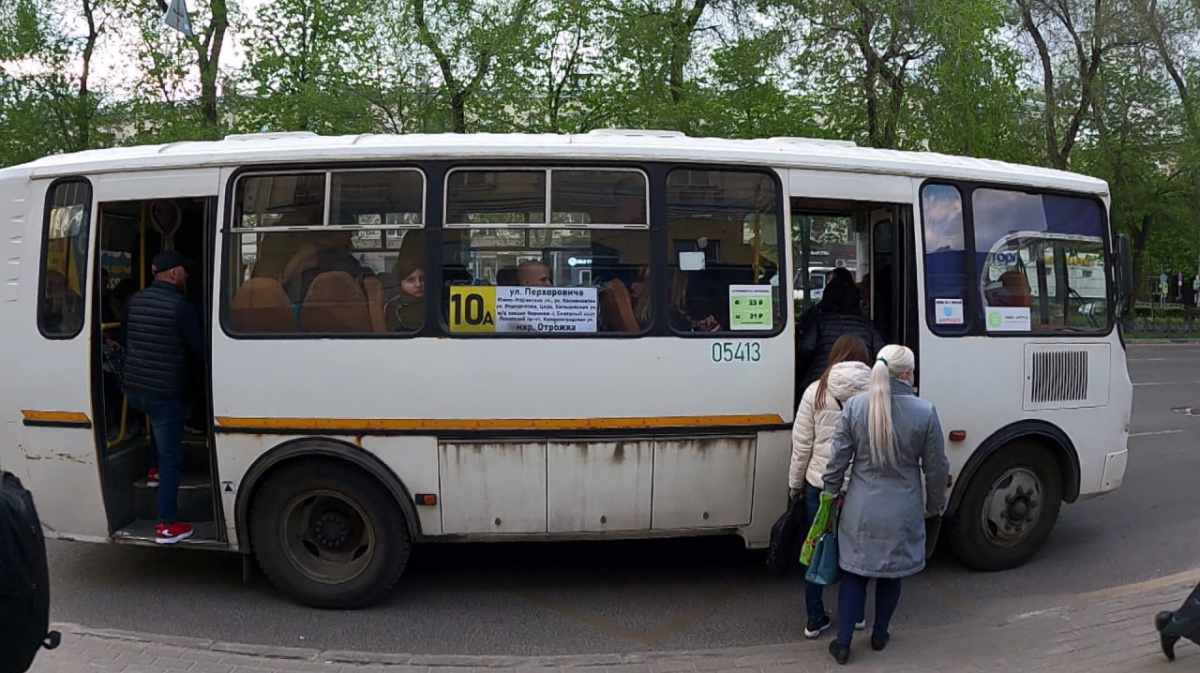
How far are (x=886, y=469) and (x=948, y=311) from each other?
180cm

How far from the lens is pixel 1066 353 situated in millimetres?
6000

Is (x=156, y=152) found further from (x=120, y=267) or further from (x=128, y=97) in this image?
(x=128, y=97)

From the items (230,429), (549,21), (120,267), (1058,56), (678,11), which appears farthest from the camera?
(1058,56)

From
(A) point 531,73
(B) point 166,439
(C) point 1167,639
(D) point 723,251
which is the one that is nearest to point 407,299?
(B) point 166,439

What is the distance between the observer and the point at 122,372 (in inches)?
218

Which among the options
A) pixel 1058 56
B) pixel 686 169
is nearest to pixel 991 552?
pixel 686 169

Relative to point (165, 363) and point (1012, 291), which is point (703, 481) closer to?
point (1012, 291)

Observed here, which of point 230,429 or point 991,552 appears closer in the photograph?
point 230,429

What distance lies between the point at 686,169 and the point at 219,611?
3.87 m

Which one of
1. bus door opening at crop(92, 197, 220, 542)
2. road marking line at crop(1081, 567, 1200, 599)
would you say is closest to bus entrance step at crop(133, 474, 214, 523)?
bus door opening at crop(92, 197, 220, 542)

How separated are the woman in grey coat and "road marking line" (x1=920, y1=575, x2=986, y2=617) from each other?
1.22m

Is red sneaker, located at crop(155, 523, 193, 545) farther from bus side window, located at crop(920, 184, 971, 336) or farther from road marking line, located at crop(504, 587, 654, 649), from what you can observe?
bus side window, located at crop(920, 184, 971, 336)

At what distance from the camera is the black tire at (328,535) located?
207 inches

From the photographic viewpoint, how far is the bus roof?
521cm
